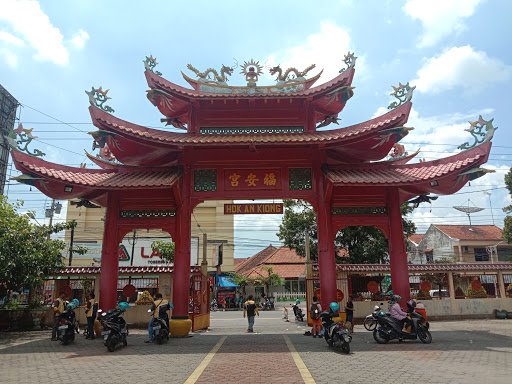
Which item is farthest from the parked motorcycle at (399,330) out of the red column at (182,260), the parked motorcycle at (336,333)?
the red column at (182,260)

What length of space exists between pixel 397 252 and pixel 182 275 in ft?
23.6

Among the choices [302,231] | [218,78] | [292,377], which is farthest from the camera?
[302,231]

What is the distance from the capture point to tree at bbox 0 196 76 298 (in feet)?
49.7

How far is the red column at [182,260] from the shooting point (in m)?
12.9

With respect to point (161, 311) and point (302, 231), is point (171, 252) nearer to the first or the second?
point (302, 231)

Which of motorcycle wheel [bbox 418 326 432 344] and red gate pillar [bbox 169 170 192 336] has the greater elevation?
red gate pillar [bbox 169 170 192 336]

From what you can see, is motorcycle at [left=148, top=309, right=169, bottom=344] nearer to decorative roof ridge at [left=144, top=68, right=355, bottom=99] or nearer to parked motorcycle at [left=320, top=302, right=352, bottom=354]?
parked motorcycle at [left=320, top=302, right=352, bottom=354]

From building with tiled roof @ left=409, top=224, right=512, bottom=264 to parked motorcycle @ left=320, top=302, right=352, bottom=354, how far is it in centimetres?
3612

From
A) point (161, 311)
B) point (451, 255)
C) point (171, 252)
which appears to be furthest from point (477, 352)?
point (451, 255)

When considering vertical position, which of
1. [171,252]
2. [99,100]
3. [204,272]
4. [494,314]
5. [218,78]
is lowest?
[494,314]

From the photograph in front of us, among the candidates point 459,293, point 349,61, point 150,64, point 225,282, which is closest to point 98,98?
point 150,64

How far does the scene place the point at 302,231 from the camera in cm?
2984

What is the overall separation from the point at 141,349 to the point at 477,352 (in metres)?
8.49

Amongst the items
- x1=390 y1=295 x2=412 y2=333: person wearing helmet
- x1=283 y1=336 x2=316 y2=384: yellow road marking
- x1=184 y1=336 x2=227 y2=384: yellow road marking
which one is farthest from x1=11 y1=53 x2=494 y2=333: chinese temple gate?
x1=283 y1=336 x2=316 y2=384: yellow road marking
